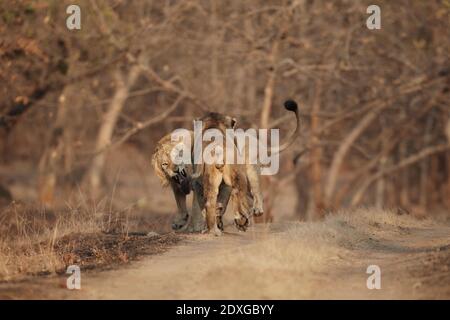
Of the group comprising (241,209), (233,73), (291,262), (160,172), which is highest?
(233,73)

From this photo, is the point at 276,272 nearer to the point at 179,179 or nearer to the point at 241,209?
the point at 241,209

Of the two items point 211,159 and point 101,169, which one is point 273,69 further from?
point 101,169

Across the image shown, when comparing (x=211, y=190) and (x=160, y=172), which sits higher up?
(x=160, y=172)

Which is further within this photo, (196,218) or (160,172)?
(160,172)

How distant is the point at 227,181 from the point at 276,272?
2.67m

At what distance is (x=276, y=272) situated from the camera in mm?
8172

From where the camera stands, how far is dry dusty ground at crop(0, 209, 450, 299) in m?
7.75

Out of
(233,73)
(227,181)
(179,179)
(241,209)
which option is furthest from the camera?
(233,73)

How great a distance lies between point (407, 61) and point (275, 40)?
3.30 metres

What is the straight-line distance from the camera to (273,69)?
59.3ft

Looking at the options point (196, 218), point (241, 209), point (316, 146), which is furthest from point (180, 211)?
point (316, 146)

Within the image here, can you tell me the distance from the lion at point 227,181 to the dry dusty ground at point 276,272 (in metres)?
0.29

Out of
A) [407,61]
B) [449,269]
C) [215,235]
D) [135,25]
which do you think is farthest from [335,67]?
[449,269]

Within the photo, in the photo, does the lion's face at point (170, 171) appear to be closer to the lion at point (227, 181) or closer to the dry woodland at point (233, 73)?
the lion at point (227, 181)
